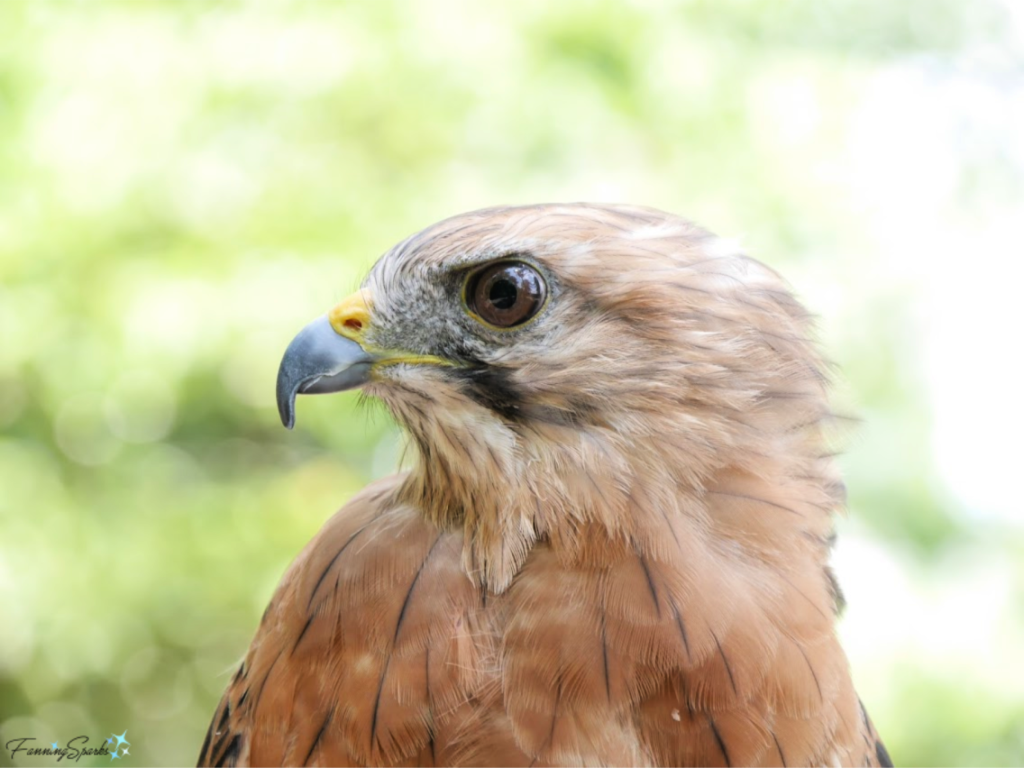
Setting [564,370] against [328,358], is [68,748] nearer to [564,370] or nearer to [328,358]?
[328,358]

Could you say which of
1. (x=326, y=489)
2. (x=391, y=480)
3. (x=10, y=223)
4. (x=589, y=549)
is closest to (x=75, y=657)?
(x=326, y=489)

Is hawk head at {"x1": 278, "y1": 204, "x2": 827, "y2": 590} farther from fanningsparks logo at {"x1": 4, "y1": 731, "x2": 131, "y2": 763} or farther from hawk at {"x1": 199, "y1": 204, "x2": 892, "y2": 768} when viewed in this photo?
fanningsparks logo at {"x1": 4, "y1": 731, "x2": 131, "y2": 763}

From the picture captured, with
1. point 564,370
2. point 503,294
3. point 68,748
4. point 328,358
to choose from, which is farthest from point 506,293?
point 68,748

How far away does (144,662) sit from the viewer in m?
4.54

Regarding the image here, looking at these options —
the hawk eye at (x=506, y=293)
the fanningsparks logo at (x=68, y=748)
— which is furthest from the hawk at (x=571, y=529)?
the fanningsparks logo at (x=68, y=748)

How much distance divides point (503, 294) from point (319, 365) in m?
0.36

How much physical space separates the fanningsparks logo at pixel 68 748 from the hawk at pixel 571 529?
2206mm

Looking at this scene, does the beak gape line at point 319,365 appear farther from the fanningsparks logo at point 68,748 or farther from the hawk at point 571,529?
the fanningsparks logo at point 68,748

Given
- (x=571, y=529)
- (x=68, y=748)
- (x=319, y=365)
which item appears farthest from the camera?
(x=68, y=748)

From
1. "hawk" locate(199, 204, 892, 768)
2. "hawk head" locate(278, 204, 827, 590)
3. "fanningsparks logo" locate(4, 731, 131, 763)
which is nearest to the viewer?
"hawk" locate(199, 204, 892, 768)

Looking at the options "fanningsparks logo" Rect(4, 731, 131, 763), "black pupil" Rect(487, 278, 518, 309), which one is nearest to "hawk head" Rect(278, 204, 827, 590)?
"black pupil" Rect(487, 278, 518, 309)

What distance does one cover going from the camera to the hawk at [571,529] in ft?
5.04

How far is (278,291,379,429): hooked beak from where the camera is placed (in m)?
1.74

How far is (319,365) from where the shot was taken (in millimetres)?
1751
